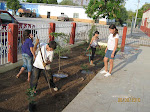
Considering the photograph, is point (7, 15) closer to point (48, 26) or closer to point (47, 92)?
point (48, 26)

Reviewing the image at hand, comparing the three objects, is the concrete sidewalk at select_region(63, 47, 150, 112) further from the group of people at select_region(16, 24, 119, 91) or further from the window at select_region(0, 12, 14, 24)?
the window at select_region(0, 12, 14, 24)

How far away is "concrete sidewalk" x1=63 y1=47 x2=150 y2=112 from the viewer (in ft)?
11.6

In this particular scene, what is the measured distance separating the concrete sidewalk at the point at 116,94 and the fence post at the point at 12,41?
8.31ft

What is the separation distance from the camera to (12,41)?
16.9 ft

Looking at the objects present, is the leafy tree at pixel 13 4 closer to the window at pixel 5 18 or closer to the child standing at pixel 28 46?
the window at pixel 5 18

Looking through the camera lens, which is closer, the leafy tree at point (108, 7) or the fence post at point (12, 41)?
the fence post at point (12, 41)

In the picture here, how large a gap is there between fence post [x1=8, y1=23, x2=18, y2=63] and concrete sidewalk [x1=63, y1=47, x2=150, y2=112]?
2534 mm

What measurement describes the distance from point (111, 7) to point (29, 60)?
23.1 feet

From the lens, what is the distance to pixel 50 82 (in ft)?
13.6

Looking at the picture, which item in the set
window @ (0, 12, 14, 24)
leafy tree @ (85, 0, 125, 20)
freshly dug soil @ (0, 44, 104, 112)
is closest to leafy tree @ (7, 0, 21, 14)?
leafy tree @ (85, 0, 125, 20)

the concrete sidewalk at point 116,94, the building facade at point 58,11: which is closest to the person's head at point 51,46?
the concrete sidewalk at point 116,94

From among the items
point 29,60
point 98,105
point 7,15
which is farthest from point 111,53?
point 7,15

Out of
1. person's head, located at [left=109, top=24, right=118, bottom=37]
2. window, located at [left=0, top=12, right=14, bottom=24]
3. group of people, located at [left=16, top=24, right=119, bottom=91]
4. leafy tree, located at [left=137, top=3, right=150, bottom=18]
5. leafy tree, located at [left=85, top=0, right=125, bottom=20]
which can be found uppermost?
leafy tree, located at [left=137, top=3, right=150, bottom=18]

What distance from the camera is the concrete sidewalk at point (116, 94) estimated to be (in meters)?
3.53
